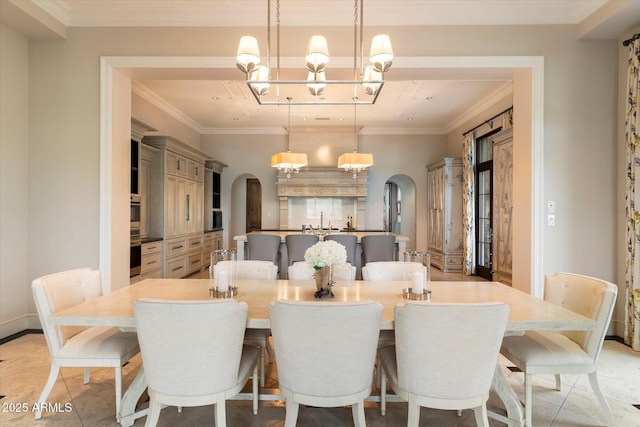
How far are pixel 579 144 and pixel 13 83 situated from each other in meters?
5.30

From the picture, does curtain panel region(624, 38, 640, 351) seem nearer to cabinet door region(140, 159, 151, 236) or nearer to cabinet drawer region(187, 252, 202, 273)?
cabinet door region(140, 159, 151, 236)

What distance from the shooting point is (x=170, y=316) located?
1.47m

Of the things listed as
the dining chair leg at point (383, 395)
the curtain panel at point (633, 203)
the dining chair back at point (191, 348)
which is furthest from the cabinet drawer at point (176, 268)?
the curtain panel at point (633, 203)

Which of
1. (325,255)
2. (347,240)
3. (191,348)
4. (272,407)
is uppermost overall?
(325,255)

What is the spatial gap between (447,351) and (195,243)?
19.1ft

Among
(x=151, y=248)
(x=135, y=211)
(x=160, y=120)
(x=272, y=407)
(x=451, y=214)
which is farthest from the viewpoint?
(x=451, y=214)

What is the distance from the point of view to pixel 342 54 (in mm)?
3389

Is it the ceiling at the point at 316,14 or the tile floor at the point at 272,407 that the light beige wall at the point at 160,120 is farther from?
the tile floor at the point at 272,407

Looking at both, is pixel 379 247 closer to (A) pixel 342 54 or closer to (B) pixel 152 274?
(A) pixel 342 54

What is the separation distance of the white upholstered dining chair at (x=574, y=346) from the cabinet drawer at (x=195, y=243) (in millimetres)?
5498

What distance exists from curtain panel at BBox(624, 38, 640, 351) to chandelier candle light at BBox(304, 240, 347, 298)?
276 cm

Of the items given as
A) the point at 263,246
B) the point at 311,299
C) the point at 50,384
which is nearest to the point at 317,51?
the point at 311,299

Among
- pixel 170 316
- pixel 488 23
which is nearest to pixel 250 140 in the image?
pixel 488 23

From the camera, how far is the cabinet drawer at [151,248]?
4770 mm
